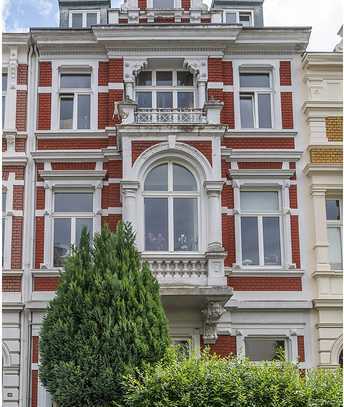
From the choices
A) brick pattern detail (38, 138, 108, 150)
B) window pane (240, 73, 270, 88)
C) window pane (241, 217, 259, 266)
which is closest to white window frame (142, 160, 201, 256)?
window pane (241, 217, 259, 266)

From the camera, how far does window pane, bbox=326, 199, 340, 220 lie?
17672 millimetres

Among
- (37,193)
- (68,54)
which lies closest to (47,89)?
(68,54)

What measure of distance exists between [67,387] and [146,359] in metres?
1.44

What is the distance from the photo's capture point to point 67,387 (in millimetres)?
13148

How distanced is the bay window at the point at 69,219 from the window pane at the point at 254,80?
460cm

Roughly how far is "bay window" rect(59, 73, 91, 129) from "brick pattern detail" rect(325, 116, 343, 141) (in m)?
5.60

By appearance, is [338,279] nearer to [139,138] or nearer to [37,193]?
[139,138]

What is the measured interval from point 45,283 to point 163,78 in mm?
5617

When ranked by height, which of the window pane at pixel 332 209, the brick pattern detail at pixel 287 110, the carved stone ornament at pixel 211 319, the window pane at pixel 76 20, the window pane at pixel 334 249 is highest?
the window pane at pixel 76 20

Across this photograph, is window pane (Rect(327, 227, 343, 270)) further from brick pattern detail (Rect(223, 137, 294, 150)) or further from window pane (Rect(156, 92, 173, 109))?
window pane (Rect(156, 92, 173, 109))

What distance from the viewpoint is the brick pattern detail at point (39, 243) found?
1706 cm

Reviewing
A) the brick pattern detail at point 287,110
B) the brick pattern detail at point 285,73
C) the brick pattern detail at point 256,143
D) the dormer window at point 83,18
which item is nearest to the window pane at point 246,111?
the brick pattern detail at point 256,143

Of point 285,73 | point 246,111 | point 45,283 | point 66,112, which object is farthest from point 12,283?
point 285,73

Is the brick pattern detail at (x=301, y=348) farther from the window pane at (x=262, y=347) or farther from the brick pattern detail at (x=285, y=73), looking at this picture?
the brick pattern detail at (x=285, y=73)
